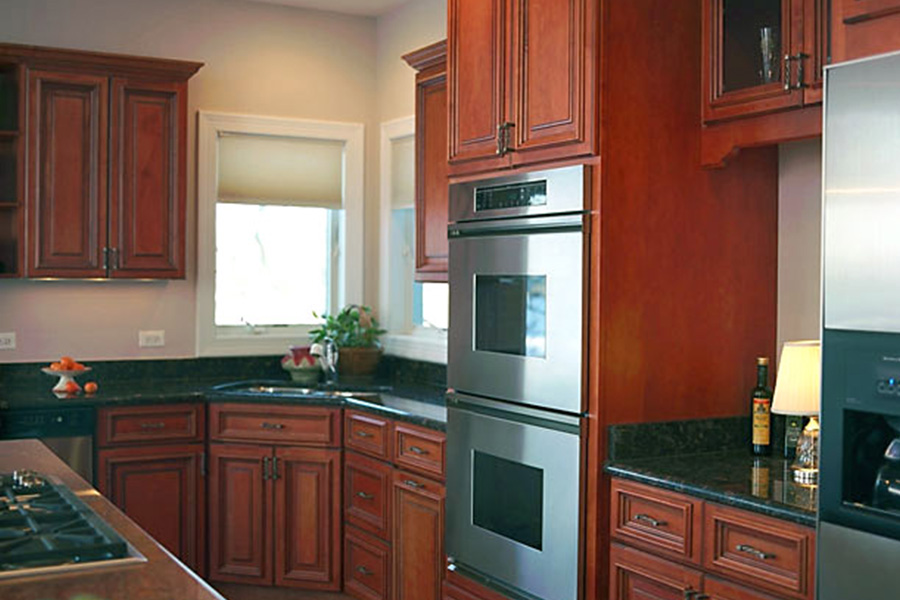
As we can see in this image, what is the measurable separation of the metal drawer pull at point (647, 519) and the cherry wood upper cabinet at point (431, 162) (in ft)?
5.36

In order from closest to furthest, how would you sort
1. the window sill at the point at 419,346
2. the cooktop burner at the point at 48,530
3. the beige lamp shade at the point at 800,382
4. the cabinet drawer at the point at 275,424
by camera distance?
the cooktop burner at the point at 48,530 < the beige lamp shade at the point at 800,382 < the cabinet drawer at the point at 275,424 < the window sill at the point at 419,346

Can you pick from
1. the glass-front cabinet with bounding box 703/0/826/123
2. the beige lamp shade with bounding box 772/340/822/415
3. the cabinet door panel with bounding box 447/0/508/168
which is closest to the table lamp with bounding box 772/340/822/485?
the beige lamp shade with bounding box 772/340/822/415

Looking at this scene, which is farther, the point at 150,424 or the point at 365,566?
the point at 150,424

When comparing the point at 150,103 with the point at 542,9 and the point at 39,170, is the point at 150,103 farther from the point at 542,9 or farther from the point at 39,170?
the point at 542,9

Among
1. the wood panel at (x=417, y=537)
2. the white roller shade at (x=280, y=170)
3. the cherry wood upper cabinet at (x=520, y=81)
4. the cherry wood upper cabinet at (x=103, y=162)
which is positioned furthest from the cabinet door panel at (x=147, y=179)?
the cherry wood upper cabinet at (x=520, y=81)

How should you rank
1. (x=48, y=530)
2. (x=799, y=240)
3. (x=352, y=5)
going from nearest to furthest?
1. (x=48, y=530)
2. (x=799, y=240)
3. (x=352, y=5)

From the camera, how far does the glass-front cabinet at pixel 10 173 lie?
478cm

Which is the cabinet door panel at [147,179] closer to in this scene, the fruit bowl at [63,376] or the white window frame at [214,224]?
the white window frame at [214,224]

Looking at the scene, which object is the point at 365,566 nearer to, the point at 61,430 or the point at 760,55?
the point at 61,430

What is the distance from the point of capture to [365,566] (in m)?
4.60

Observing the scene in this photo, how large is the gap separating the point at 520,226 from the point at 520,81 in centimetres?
47

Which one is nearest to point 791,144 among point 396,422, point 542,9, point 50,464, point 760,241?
point 760,241

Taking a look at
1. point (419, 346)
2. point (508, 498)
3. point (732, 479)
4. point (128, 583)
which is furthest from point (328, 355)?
point (128, 583)

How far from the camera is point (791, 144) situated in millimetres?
3383
